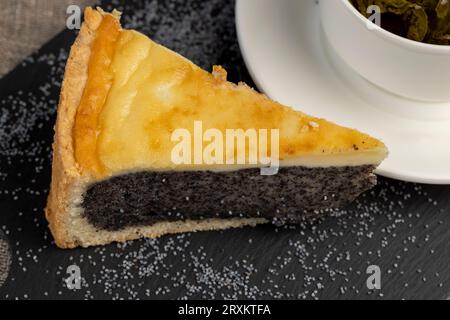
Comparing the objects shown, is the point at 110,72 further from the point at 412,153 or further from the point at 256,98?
the point at 412,153

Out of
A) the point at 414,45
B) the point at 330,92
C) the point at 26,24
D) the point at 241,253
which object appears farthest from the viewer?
the point at 26,24

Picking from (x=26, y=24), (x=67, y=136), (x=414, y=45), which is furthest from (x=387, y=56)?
(x=26, y=24)

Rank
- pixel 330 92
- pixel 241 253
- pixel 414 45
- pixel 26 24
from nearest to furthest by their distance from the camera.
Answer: pixel 414 45 → pixel 241 253 → pixel 330 92 → pixel 26 24

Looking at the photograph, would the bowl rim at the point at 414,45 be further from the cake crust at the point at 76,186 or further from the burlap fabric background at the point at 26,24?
the burlap fabric background at the point at 26,24

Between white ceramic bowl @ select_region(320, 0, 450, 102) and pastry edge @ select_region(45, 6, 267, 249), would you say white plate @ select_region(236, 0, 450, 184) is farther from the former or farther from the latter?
pastry edge @ select_region(45, 6, 267, 249)

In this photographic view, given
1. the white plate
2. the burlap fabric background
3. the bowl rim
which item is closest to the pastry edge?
the white plate

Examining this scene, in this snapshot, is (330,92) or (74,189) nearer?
(74,189)

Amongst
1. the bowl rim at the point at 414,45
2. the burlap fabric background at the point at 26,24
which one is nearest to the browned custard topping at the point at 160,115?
the bowl rim at the point at 414,45

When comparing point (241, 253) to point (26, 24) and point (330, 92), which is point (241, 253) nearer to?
point (330, 92)
